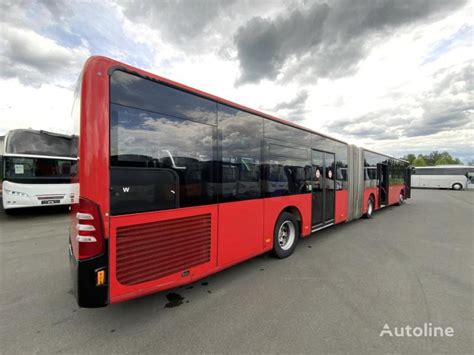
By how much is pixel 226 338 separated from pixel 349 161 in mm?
6711

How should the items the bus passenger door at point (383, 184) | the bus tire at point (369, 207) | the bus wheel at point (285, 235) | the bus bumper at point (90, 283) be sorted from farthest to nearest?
the bus passenger door at point (383, 184), the bus tire at point (369, 207), the bus wheel at point (285, 235), the bus bumper at point (90, 283)

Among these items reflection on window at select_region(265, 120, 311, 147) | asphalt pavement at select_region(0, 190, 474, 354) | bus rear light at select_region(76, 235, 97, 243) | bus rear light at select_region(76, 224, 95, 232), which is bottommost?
asphalt pavement at select_region(0, 190, 474, 354)

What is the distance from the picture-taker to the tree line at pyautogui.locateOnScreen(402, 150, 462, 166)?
62406 mm

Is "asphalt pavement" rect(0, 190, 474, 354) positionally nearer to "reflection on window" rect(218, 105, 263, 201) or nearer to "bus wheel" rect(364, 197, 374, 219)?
"reflection on window" rect(218, 105, 263, 201)

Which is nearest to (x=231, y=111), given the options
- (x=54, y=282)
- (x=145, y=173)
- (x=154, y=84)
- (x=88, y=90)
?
(x=154, y=84)

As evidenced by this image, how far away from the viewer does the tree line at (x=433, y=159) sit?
62.4 metres

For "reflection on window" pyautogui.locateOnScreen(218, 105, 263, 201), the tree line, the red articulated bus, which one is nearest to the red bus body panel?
Answer: the red articulated bus

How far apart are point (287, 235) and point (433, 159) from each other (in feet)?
300

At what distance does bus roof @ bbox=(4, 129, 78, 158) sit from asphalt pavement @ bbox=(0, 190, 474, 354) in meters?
4.95

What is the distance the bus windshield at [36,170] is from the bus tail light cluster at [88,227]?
6779 mm

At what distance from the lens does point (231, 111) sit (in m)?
3.40

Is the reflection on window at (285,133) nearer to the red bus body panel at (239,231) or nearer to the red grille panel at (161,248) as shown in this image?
the red bus body panel at (239,231)

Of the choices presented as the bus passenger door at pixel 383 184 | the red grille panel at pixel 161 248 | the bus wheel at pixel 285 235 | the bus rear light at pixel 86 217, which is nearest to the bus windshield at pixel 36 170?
the bus rear light at pixel 86 217

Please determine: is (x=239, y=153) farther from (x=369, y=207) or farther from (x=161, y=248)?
(x=369, y=207)
